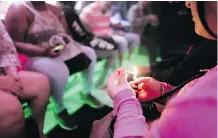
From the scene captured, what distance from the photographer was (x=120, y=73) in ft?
3.48

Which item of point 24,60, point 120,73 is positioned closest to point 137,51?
point 120,73

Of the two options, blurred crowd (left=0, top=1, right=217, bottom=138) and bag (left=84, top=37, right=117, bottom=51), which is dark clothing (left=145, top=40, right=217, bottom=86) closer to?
blurred crowd (left=0, top=1, right=217, bottom=138)

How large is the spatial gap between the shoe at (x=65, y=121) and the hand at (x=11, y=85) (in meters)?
0.27

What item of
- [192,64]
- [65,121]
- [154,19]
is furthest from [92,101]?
[154,19]

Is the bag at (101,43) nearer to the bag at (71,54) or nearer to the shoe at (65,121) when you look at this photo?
the bag at (71,54)

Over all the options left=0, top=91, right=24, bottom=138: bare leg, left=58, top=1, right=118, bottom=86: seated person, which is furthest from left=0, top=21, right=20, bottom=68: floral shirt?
left=58, top=1, right=118, bottom=86: seated person

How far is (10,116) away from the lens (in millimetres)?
960

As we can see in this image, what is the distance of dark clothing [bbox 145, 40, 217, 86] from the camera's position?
4.24 feet

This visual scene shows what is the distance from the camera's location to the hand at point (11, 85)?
3.22 feet

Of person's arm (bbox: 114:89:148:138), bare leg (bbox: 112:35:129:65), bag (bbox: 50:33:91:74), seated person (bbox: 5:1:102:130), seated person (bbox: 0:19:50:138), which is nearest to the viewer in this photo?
person's arm (bbox: 114:89:148:138)

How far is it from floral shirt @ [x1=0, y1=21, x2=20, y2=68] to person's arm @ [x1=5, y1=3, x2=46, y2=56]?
0.02m

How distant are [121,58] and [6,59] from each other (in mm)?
611

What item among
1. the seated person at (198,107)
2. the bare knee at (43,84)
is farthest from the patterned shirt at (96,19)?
the seated person at (198,107)

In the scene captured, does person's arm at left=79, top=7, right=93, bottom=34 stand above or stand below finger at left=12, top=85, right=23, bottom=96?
above
